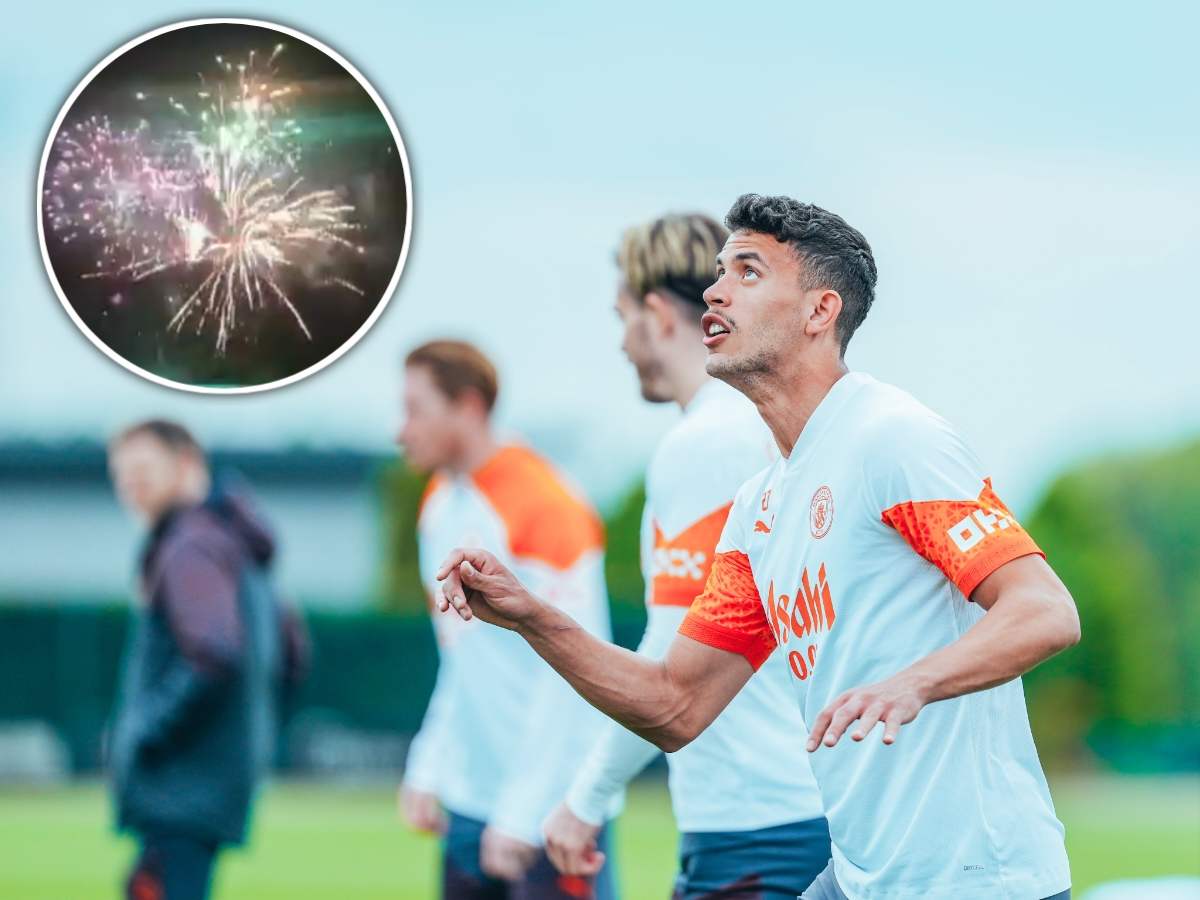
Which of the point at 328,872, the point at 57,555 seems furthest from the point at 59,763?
the point at 57,555

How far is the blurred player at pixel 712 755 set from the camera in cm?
492

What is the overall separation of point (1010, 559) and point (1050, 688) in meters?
48.4

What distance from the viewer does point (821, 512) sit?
3.89m

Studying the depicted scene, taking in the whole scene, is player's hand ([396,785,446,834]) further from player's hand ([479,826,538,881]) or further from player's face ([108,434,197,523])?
player's face ([108,434,197,523])

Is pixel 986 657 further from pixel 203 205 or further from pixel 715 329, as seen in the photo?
pixel 203 205

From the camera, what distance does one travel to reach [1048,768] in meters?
45.4

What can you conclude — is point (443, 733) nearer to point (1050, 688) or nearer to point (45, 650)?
point (45, 650)

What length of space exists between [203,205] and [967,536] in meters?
2.22

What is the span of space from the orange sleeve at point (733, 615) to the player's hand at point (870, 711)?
3.52ft

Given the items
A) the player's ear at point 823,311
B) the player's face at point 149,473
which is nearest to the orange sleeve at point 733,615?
the player's ear at point 823,311

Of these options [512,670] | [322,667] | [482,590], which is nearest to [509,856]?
[512,670]

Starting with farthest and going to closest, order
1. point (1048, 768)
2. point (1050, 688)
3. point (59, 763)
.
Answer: point (1050, 688) < point (1048, 768) < point (59, 763)

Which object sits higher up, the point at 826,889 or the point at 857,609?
the point at 857,609

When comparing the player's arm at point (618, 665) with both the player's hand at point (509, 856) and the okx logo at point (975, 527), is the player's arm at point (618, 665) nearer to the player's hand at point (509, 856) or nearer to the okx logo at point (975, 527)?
the okx logo at point (975, 527)
